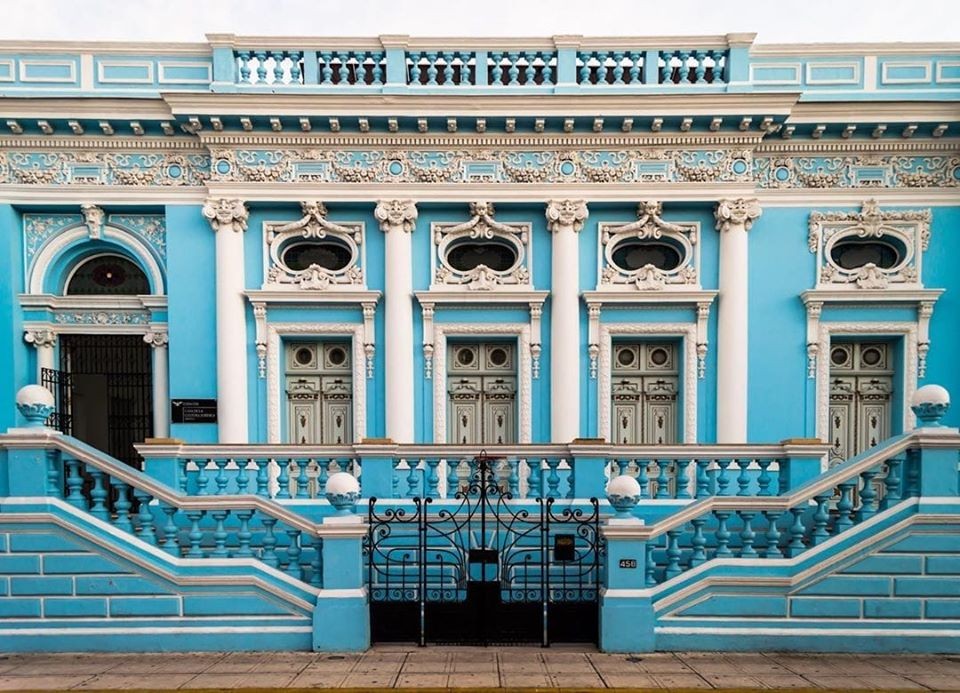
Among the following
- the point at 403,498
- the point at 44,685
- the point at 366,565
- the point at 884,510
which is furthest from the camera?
the point at 403,498

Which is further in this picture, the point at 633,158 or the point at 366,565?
the point at 633,158

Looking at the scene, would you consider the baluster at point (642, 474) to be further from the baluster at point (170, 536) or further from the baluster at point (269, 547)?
the baluster at point (170, 536)

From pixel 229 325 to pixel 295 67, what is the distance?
450 centimetres

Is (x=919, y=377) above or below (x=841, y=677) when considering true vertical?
above

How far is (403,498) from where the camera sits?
7.48m

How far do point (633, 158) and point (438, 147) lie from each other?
329 cm

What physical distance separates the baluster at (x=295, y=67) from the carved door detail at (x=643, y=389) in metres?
7.12

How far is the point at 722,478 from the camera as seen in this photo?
700cm

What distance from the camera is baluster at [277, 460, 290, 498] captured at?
7359 mm

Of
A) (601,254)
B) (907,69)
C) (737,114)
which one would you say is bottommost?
(601,254)

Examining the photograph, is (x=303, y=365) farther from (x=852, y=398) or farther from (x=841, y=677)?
(x=852, y=398)

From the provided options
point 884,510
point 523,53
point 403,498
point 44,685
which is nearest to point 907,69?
point 523,53

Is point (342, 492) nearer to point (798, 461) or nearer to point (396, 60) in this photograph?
point (798, 461)

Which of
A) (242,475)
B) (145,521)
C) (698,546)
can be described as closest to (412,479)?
(242,475)
